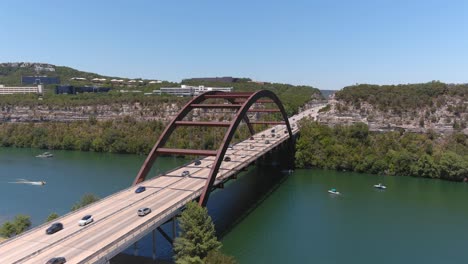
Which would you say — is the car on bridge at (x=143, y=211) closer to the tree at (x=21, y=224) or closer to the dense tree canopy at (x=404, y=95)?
the tree at (x=21, y=224)

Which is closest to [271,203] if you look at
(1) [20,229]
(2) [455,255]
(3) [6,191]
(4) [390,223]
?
(4) [390,223]

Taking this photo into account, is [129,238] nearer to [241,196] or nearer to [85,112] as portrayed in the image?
[241,196]

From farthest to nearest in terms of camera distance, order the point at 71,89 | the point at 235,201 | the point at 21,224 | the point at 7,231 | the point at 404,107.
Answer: the point at 71,89 < the point at 404,107 < the point at 235,201 < the point at 21,224 < the point at 7,231

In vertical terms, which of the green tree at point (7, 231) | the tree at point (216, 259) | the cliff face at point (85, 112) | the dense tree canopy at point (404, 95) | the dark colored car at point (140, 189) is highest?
the dense tree canopy at point (404, 95)

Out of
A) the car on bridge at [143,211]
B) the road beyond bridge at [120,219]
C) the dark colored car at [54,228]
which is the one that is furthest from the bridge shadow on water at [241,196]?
the dark colored car at [54,228]

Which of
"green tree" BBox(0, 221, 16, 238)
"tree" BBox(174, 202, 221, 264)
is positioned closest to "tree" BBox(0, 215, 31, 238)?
"green tree" BBox(0, 221, 16, 238)

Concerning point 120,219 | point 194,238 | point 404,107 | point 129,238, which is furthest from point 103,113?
point 129,238
